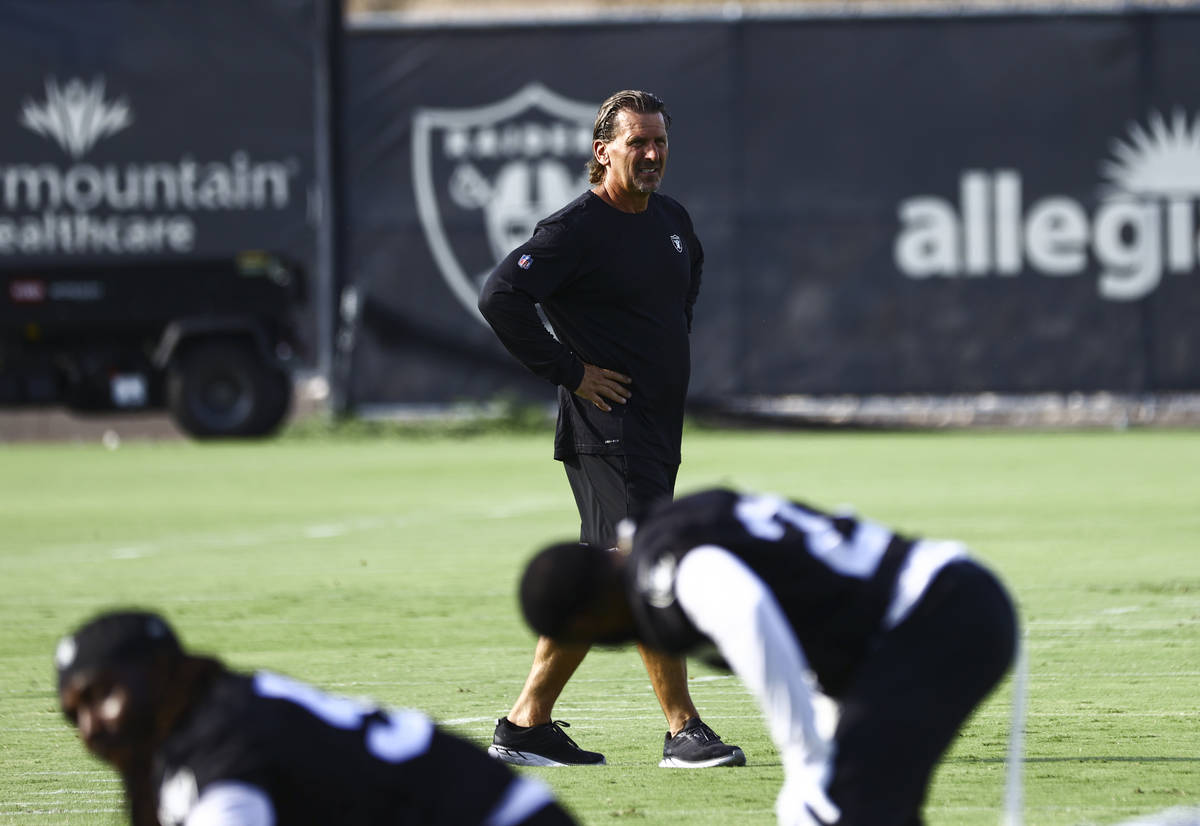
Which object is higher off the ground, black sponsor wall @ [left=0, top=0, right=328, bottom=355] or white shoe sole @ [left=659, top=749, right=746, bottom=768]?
black sponsor wall @ [left=0, top=0, right=328, bottom=355]

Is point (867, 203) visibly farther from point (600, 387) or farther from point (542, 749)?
point (542, 749)

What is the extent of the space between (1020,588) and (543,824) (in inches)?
297

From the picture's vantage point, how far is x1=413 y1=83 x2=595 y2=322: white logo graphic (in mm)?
25125

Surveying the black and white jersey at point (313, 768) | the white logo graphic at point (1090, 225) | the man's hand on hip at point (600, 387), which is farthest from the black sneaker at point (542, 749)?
the white logo graphic at point (1090, 225)

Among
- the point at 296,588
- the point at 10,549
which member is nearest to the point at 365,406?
the point at 10,549

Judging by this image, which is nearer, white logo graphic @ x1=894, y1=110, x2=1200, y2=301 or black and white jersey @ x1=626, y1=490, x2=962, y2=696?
black and white jersey @ x1=626, y1=490, x2=962, y2=696

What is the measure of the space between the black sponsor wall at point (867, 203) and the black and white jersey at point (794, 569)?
19.9 metres

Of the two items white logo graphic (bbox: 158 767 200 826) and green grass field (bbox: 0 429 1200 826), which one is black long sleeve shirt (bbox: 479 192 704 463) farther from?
white logo graphic (bbox: 158 767 200 826)

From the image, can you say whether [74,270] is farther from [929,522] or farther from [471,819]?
[471,819]

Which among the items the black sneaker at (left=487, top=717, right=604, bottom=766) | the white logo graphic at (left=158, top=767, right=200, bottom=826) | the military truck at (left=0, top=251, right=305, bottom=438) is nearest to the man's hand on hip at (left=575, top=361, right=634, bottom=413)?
the black sneaker at (left=487, top=717, right=604, bottom=766)

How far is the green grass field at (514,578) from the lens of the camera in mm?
6910

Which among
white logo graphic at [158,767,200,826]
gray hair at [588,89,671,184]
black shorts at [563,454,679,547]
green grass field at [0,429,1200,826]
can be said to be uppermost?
gray hair at [588,89,671,184]

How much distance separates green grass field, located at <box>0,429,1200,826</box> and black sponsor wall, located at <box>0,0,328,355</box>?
8.31ft

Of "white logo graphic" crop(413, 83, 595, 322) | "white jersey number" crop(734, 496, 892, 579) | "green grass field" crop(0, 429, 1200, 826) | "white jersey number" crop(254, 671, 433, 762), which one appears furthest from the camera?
"white logo graphic" crop(413, 83, 595, 322)
